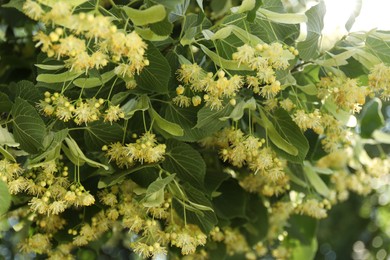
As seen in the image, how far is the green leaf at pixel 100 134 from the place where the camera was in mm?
677

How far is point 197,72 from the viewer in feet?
2.11

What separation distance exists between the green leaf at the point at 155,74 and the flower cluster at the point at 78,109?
0.04 metres

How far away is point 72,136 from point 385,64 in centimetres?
37

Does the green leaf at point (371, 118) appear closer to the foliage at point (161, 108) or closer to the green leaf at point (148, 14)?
the foliage at point (161, 108)

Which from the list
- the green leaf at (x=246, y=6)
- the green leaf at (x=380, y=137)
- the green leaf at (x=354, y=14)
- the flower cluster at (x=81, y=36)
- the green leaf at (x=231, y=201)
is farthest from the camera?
the green leaf at (x=380, y=137)

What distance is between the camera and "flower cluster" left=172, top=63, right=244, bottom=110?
2.04 ft

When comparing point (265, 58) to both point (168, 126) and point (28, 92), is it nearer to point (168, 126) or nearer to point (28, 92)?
point (168, 126)

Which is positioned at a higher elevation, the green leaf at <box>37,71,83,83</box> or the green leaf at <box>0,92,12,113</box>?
the green leaf at <box>37,71,83,83</box>

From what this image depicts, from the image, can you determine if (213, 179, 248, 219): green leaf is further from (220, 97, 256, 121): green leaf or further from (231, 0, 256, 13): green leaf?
(231, 0, 256, 13): green leaf

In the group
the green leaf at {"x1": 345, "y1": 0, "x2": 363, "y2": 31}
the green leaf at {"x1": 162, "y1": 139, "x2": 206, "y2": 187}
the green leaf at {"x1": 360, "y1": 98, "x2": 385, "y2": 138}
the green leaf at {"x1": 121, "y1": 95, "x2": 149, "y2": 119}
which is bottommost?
the green leaf at {"x1": 360, "y1": 98, "x2": 385, "y2": 138}

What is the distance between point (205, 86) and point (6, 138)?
22 cm

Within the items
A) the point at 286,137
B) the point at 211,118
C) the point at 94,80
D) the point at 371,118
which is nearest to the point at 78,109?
the point at 94,80

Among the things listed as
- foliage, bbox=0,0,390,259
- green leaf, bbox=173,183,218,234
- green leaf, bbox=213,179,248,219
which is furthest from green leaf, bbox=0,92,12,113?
green leaf, bbox=213,179,248,219

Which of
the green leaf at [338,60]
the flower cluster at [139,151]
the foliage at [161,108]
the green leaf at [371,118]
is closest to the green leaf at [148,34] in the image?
the foliage at [161,108]
